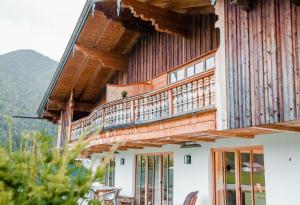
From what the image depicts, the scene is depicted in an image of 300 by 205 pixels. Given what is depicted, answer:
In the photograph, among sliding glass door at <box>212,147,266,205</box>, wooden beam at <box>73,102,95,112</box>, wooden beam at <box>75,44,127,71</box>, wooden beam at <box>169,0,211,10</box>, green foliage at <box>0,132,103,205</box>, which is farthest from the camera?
wooden beam at <box>73,102,95,112</box>

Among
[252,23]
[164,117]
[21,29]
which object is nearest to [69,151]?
[252,23]

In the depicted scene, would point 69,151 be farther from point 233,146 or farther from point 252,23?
point 233,146

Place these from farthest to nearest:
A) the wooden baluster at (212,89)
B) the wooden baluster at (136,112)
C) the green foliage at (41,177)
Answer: the wooden baluster at (136,112)
the wooden baluster at (212,89)
the green foliage at (41,177)

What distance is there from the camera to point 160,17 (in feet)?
31.1

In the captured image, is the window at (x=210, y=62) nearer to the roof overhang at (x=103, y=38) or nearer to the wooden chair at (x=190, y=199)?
the roof overhang at (x=103, y=38)

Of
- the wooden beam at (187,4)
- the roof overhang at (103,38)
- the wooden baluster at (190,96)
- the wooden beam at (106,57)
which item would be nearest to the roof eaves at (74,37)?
the roof overhang at (103,38)

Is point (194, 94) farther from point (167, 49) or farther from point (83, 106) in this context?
point (83, 106)

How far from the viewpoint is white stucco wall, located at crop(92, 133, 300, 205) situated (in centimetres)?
673

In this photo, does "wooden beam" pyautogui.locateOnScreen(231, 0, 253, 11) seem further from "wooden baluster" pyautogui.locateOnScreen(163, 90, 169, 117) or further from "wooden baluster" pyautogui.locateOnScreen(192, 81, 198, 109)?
"wooden baluster" pyautogui.locateOnScreen(163, 90, 169, 117)

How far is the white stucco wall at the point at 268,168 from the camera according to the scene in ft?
22.1

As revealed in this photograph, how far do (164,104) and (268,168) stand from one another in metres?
2.55

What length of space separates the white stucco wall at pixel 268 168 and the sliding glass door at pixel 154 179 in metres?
0.35

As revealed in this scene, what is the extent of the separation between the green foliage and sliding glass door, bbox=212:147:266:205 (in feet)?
19.7

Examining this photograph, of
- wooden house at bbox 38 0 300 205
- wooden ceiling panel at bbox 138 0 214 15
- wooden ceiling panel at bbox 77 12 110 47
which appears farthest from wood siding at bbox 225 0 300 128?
wooden ceiling panel at bbox 77 12 110 47
